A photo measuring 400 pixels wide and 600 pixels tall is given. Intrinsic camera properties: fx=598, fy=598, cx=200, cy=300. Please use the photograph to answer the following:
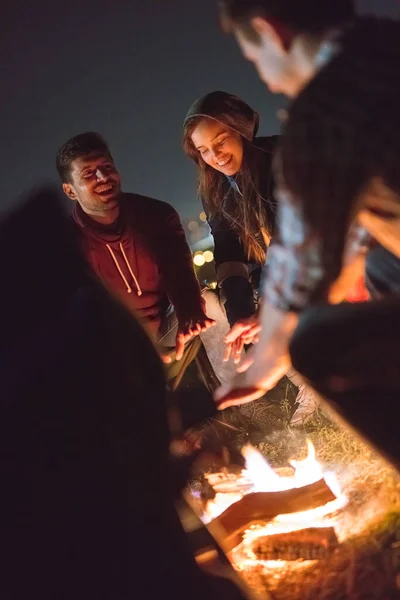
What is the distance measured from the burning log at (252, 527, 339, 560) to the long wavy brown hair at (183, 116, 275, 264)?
1.71 m

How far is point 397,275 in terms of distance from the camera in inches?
75.6

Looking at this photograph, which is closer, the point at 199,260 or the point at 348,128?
the point at 348,128

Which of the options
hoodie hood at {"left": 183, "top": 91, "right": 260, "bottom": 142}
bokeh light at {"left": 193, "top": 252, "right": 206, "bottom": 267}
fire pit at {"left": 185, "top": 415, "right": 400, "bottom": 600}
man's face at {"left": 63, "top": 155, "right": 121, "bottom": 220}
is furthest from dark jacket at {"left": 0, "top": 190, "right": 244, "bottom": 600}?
bokeh light at {"left": 193, "top": 252, "right": 206, "bottom": 267}

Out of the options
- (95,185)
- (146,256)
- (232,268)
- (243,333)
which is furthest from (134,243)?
(243,333)

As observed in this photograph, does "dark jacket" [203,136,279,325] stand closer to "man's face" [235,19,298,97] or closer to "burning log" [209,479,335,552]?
"burning log" [209,479,335,552]

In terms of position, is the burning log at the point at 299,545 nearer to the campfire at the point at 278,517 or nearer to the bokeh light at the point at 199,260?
the campfire at the point at 278,517

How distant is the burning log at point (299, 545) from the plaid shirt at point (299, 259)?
1121 mm

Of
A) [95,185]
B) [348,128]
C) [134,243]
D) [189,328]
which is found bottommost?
[189,328]

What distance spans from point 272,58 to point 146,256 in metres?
2.43

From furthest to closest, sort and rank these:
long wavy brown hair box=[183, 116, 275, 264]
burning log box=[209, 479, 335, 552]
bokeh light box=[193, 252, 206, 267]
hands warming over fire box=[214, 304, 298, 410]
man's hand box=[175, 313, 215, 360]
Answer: bokeh light box=[193, 252, 206, 267] → man's hand box=[175, 313, 215, 360] → long wavy brown hair box=[183, 116, 275, 264] → burning log box=[209, 479, 335, 552] → hands warming over fire box=[214, 304, 298, 410]

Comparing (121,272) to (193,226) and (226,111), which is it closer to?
(226,111)

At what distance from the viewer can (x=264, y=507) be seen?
2.55m

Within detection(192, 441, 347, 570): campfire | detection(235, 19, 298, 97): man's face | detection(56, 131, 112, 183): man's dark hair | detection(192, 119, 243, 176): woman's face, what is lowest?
detection(192, 441, 347, 570): campfire

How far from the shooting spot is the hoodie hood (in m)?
3.20
